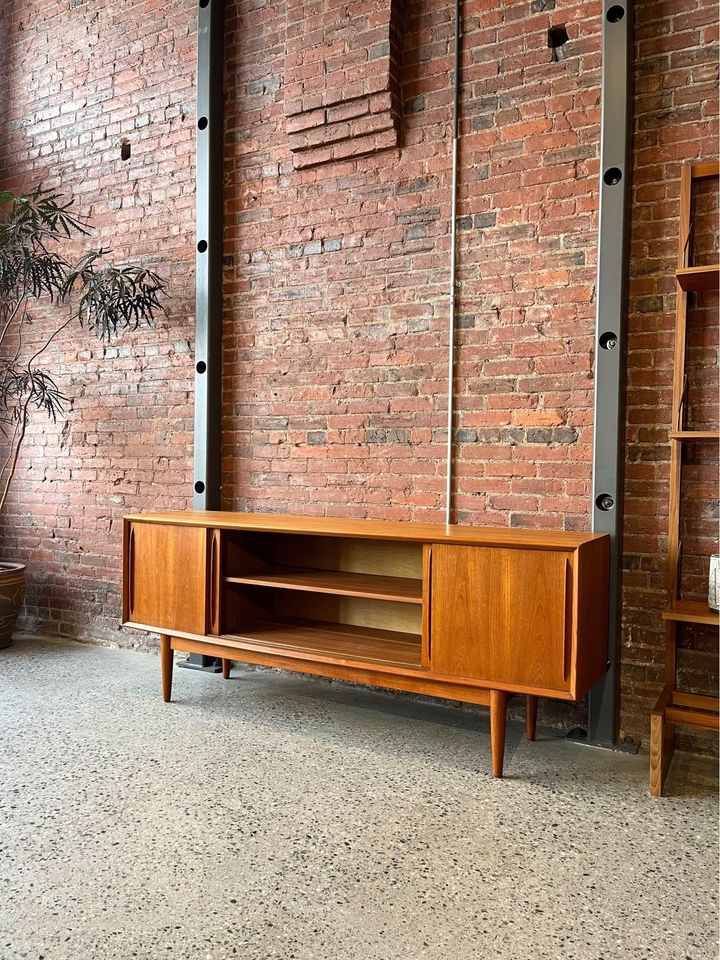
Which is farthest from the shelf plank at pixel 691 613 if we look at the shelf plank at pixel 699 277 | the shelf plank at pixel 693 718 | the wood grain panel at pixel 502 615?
the shelf plank at pixel 699 277

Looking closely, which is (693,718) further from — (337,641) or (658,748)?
(337,641)

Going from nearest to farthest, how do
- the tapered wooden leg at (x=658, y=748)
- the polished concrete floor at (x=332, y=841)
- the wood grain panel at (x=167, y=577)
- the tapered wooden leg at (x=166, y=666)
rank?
the polished concrete floor at (x=332, y=841) < the tapered wooden leg at (x=658, y=748) < the wood grain panel at (x=167, y=577) < the tapered wooden leg at (x=166, y=666)

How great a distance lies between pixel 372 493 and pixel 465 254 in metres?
1.28

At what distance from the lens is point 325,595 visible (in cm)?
379

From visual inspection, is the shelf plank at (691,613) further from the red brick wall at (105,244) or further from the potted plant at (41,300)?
the potted plant at (41,300)

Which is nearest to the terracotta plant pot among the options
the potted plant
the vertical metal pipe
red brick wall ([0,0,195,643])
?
the potted plant

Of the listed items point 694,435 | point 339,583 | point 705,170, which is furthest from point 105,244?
point 694,435

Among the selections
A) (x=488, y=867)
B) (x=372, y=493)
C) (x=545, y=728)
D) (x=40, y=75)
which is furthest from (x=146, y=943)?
(x=40, y=75)

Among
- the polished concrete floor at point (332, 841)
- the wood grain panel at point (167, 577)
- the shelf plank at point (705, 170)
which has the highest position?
the shelf plank at point (705, 170)

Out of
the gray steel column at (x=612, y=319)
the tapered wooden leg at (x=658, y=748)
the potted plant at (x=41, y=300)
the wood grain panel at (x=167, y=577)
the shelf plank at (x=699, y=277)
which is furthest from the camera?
the potted plant at (x=41, y=300)

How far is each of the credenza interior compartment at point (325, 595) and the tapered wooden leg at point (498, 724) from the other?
36 cm

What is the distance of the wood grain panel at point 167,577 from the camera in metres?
3.43

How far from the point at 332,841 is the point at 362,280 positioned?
2.67 meters

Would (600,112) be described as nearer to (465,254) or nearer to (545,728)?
(465,254)
